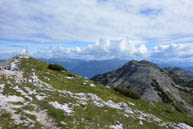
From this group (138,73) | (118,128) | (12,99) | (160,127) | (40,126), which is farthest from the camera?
(138,73)

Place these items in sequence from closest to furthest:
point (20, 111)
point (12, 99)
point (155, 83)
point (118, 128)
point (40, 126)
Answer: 1. point (40, 126)
2. point (20, 111)
3. point (118, 128)
4. point (12, 99)
5. point (155, 83)

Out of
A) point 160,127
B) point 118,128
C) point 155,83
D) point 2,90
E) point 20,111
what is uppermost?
point 2,90

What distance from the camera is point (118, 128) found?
47.9 feet

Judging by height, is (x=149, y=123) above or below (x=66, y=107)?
below

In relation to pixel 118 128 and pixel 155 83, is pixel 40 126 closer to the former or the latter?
pixel 118 128

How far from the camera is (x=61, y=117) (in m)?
13.9

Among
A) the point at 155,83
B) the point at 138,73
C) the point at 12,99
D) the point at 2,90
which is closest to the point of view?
the point at 12,99

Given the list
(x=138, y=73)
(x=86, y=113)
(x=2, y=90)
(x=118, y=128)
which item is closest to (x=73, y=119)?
(x=86, y=113)

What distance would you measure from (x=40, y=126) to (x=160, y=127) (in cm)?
1458

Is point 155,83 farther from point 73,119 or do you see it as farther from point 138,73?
point 73,119

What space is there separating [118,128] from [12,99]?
38.7ft

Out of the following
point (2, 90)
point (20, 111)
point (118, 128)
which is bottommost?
point (118, 128)

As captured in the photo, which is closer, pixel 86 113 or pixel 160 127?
pixel 86 113

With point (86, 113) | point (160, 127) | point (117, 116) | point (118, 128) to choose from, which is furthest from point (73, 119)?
point (160, 127)
